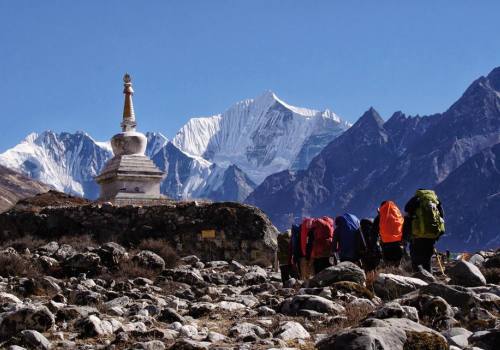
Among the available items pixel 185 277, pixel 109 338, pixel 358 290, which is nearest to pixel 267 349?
pixel 109 338

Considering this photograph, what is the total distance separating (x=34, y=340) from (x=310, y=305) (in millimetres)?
3504

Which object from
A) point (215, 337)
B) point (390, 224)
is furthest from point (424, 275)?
point (215, 337)

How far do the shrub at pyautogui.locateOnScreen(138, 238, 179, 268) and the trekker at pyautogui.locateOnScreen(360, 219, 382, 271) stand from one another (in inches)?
290

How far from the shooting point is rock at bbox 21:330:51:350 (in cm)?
814

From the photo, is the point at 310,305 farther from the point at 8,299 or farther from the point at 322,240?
the point at 322,240

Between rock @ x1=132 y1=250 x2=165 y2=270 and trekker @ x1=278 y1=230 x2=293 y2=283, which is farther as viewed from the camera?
rock @ x1=132 y1=250 x2=165 y2=270

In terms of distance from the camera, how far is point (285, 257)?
781 inches

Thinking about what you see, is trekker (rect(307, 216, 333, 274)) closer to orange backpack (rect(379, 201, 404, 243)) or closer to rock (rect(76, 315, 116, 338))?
orange backpack (rect(379, 201, 404, 243))

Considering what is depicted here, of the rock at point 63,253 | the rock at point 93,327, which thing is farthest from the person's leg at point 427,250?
the rock at point 63,253

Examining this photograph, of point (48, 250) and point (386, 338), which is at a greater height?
point (48, 250)

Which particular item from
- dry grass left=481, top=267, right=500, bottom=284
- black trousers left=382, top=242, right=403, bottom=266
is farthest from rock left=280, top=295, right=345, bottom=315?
black trousers left=382, top=242, right=403, bottom=266

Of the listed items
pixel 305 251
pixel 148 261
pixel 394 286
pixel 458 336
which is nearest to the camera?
pixel 458 336

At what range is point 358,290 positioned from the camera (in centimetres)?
1136

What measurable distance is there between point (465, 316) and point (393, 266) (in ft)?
21.3
